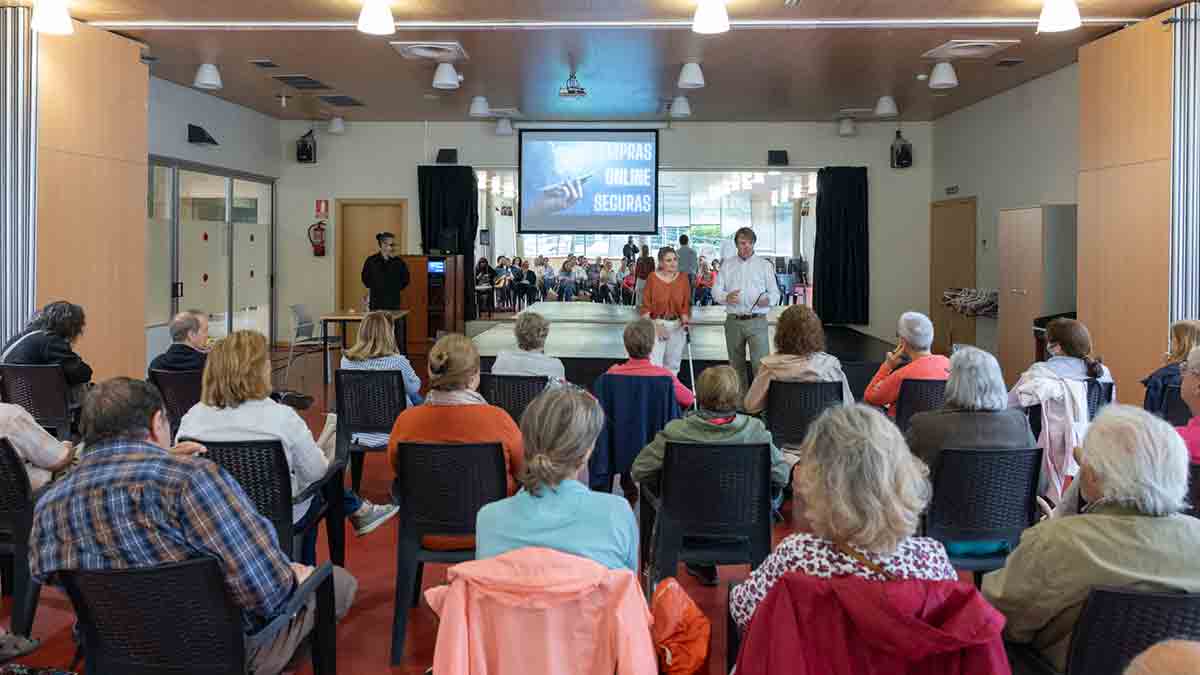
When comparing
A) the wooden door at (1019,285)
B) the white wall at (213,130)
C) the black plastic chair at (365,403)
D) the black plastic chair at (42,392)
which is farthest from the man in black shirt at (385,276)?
the wooden door at (1019,285)

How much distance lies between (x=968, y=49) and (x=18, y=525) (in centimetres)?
800

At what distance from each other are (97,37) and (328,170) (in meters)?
6.08

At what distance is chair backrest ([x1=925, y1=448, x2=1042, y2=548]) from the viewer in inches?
129

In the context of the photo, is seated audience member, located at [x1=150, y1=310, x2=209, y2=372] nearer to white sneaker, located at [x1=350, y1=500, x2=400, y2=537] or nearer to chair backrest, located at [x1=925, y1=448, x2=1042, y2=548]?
white sneaker, located at [x1=350, y1=500, x2=400, y2=537]

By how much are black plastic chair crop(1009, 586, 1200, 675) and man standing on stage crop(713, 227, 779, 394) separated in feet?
21.6

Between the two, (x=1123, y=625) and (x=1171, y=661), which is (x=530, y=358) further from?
(x=1171, y=661)

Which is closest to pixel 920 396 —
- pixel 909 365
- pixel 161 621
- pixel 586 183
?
pixel 909 365

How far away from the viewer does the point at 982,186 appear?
39.1 ft

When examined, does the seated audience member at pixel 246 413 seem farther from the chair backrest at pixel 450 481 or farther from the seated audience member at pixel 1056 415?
the seated audience member at pixel 1056 415

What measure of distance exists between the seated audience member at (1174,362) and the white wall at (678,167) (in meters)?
9.04

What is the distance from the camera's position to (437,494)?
335cm

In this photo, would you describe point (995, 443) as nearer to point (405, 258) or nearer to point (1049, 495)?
point (1049, 495)

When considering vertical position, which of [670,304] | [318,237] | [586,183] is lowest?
[670,304]

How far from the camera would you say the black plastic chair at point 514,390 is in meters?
4.80
